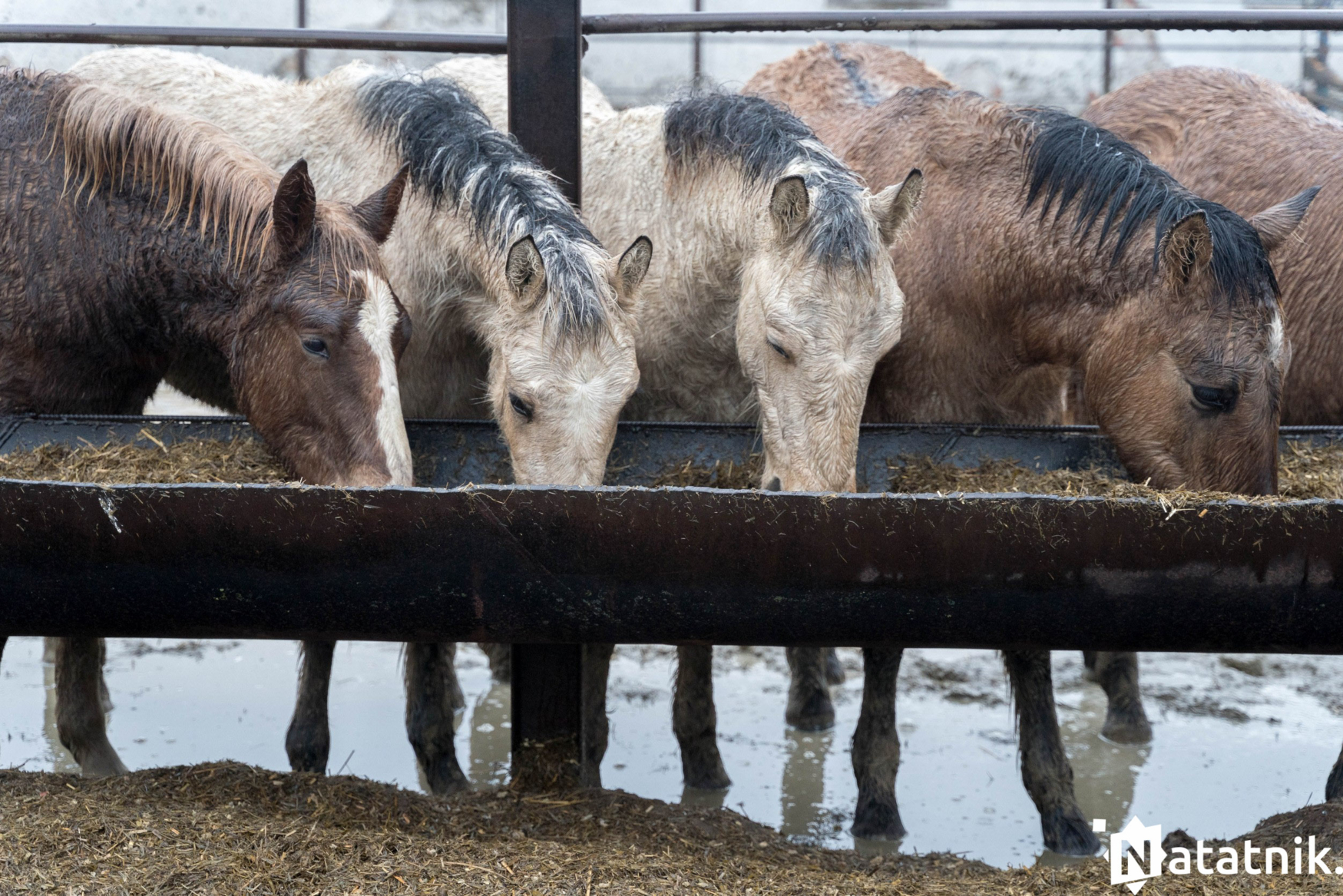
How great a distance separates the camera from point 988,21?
345 cm

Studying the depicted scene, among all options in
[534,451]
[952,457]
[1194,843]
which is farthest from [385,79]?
[1194,843]

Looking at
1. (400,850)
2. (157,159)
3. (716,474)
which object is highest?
(157,159)

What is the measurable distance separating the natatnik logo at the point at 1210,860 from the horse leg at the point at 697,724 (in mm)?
1371

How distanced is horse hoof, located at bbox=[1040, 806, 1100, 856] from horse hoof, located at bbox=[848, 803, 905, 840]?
16.4 inches

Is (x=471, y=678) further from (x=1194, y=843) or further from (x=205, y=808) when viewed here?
(x=1194, y=843)

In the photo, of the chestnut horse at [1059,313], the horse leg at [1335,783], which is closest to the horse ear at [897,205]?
the chestnut horse at [1059,313]

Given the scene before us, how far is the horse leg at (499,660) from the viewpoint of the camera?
4586 millimetres

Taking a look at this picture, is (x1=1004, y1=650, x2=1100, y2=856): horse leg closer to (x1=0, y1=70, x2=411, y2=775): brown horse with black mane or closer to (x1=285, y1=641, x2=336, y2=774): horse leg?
(x1=0, y1=70, x2=411, y2=775): brown horse with black mane

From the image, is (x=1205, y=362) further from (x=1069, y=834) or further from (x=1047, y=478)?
(x=1069, y=834)

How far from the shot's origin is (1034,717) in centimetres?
346

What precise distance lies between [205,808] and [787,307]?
1.83 m

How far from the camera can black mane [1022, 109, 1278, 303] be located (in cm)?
310

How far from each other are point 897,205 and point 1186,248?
0.77 metres

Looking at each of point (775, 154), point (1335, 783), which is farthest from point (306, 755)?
point (1335, 783)
